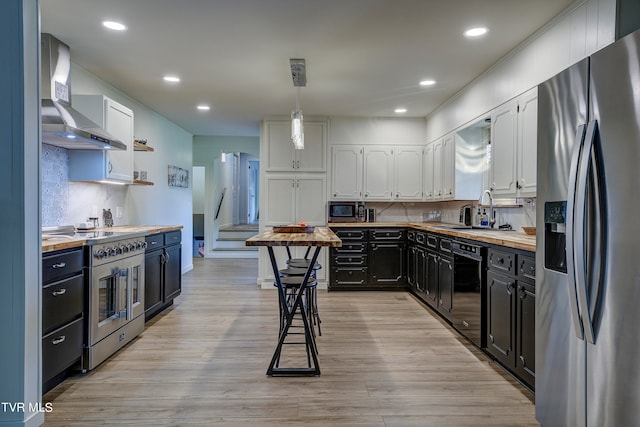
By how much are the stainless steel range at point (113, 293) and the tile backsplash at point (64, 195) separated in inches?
23.7

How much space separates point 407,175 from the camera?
18.6 feet

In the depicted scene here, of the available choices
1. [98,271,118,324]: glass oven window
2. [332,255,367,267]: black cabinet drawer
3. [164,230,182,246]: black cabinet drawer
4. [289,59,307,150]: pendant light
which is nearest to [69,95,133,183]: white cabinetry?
[164,230,182,246]: black cabinet drawer

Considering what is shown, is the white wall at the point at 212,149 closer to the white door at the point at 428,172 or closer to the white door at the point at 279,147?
the white door at the point at 279,147

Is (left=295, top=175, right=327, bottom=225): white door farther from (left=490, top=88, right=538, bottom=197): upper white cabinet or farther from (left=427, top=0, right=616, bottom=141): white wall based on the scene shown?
(left=490, top=88, right=538, bottom=197): upper white cabinet

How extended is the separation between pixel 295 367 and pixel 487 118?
3027 mm

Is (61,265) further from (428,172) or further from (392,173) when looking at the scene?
(428,172)

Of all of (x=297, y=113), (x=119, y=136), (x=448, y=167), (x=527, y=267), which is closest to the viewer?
(x=527, y=267)

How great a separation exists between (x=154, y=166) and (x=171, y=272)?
192 cm

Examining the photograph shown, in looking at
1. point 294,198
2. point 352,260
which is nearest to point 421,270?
point 352,260

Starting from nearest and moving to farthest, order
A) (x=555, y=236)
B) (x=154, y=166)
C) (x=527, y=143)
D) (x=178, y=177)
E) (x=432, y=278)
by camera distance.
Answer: (x=555, y=236) < (x=527, y=143) < (x=432, y=278) < (x=154, y=166) < (x=178, y=177)

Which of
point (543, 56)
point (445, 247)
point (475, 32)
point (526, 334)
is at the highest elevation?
point (475, 32)

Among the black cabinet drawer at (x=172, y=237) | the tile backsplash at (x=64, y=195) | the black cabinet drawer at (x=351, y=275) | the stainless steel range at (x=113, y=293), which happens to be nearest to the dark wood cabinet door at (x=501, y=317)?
the black cabinet drawer at (x=351, y=275)

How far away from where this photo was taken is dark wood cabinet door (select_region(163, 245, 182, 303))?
13.4ft

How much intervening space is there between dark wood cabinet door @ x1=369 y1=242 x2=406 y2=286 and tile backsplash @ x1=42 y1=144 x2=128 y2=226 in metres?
3.38
